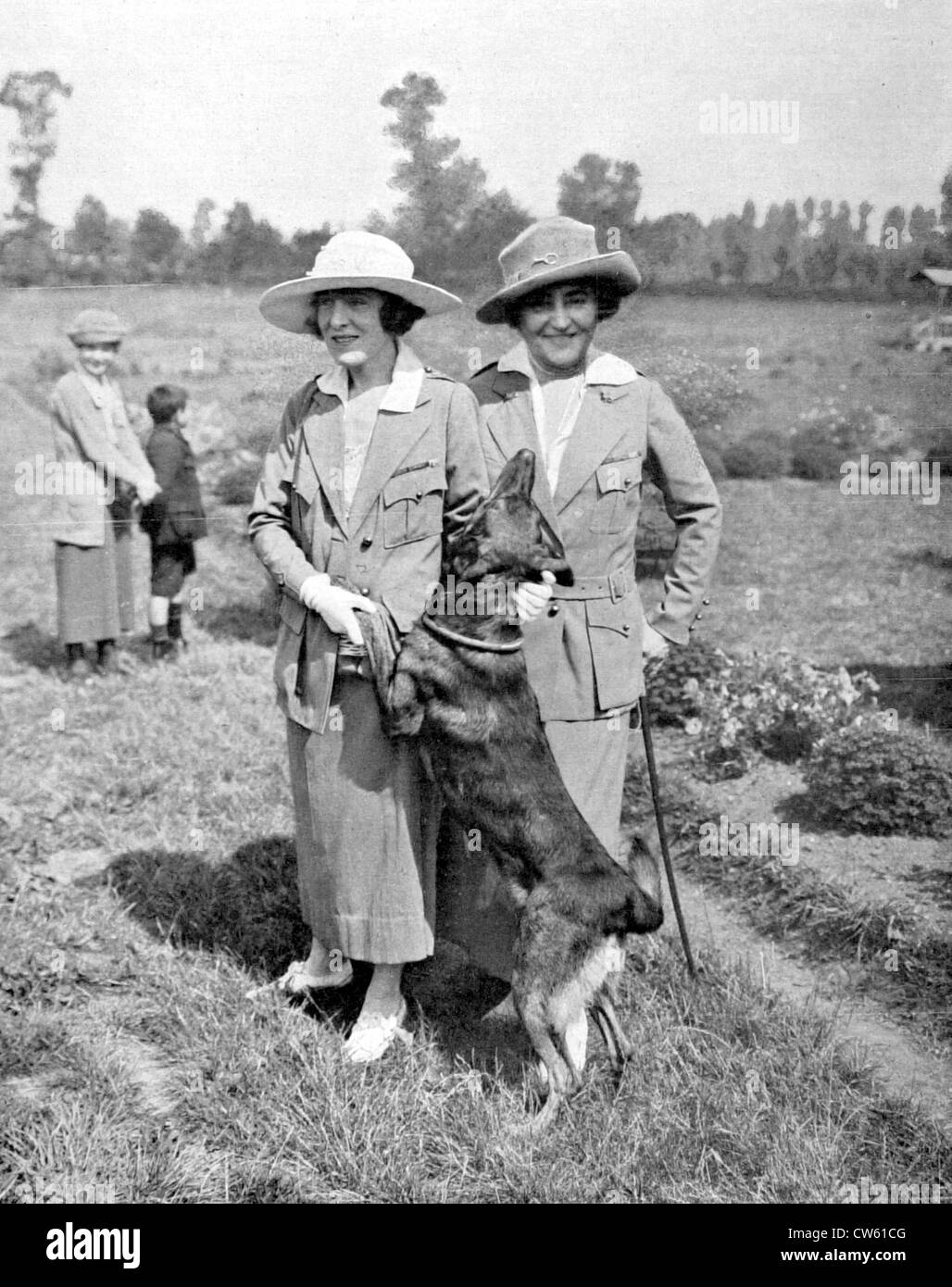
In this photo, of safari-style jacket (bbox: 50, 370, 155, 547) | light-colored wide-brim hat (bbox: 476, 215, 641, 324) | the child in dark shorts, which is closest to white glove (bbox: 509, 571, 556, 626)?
light-colored wide-brim hat (bbox: 476, 215, 641, 324)

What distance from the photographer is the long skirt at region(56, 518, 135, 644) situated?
802 cm

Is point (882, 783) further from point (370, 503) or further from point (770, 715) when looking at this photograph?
point (370, 503)

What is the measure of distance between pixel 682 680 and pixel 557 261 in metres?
3.41

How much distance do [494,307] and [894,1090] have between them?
294cm

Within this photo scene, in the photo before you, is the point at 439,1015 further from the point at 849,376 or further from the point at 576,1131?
the point at 849,376

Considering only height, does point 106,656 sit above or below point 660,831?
below

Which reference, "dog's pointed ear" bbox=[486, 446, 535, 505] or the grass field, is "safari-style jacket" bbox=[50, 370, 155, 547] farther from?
"dog's pointed ear" bbox=[486, 446, 535, 505]

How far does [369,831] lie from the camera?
3.81 m

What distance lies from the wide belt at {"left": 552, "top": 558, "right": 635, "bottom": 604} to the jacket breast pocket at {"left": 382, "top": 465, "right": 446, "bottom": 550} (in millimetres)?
482

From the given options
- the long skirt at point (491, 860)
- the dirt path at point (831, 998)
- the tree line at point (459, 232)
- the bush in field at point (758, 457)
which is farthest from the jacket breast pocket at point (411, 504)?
the bush in field at point (758, 457)

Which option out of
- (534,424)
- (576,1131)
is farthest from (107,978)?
(534,424)

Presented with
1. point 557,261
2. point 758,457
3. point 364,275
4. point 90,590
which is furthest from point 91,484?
point 557,261
